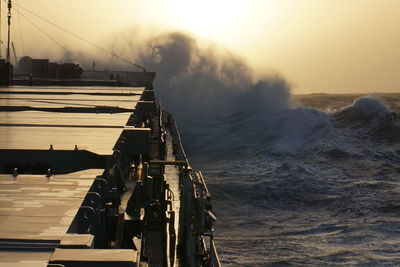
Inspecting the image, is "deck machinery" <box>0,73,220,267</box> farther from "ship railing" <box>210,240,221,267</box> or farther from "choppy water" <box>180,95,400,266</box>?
"choppy water" <box>180,95,400,266</box>

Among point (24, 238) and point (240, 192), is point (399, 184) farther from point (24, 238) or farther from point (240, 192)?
point (24, 238)

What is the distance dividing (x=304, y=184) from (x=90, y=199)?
25295 millimetres

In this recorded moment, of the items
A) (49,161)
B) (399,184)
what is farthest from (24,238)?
(399,184)

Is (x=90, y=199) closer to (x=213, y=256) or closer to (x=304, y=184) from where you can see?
(x=213, y=256)

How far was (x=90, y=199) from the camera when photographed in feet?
37.1

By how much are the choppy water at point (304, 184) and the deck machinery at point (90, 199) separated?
451 centimetres

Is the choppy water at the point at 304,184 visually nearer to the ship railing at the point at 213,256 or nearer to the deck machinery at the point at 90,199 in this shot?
the deck machinery at the point at 90,199

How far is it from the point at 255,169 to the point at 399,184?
895 centimetres

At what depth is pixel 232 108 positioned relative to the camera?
75375 mm

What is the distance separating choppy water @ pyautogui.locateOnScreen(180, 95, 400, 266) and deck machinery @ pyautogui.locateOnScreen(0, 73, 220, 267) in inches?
177

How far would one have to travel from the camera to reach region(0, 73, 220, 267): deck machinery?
8367 millimetres

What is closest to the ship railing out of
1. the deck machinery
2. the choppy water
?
the deck machinery

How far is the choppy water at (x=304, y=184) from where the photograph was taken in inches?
915

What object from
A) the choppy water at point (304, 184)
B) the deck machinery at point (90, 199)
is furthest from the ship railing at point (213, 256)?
the choppy water at point (304, 184)
